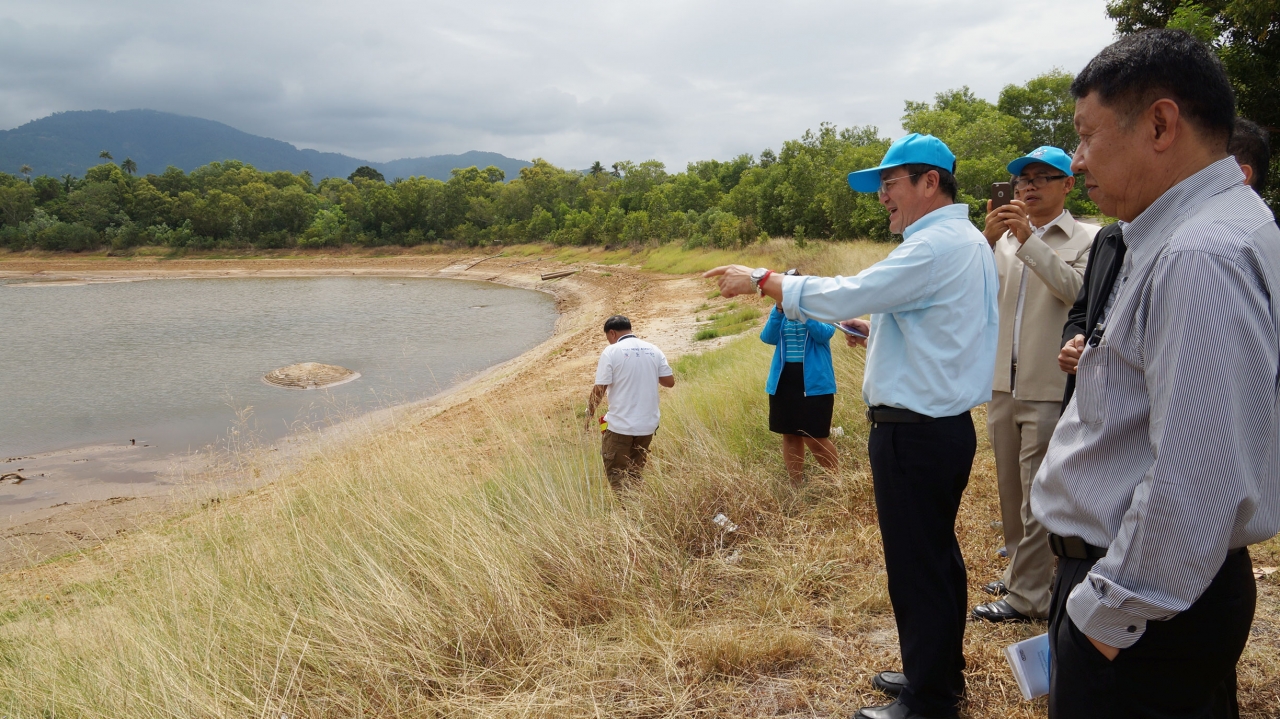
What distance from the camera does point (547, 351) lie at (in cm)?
2056

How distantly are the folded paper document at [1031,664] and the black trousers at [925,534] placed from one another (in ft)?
1.54

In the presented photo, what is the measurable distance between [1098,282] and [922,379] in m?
0.62

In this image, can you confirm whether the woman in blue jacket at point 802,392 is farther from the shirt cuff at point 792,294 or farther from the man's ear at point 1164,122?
the man's ear at point 1164,122

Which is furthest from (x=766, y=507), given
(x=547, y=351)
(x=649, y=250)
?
(x=649, y=250)

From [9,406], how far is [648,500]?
1948 cm

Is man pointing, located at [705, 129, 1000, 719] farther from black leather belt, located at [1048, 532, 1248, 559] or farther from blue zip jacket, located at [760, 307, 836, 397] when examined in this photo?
blue zip jacket, located at [760, 307, 836, 397]

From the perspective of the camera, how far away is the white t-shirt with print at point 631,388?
5793 millimetres

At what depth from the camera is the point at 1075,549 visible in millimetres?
1546

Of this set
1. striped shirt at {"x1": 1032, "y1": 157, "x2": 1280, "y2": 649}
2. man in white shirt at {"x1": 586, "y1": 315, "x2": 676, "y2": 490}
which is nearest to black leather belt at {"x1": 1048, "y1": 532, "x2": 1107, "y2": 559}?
striped shirt at {"x1": 1032, "y1": 157, "x2": 1280, "y2": 649}

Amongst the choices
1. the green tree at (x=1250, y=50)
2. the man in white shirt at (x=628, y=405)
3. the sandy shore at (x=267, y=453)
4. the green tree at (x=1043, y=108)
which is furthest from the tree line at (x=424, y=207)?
the man in white shirt at (x=628, y=405)

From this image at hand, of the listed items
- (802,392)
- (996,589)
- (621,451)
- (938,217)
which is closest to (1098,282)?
(938,217)

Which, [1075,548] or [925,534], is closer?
[1075,548]

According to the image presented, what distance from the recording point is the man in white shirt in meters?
5.79

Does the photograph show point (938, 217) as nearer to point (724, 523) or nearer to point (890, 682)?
point (890, 682)
